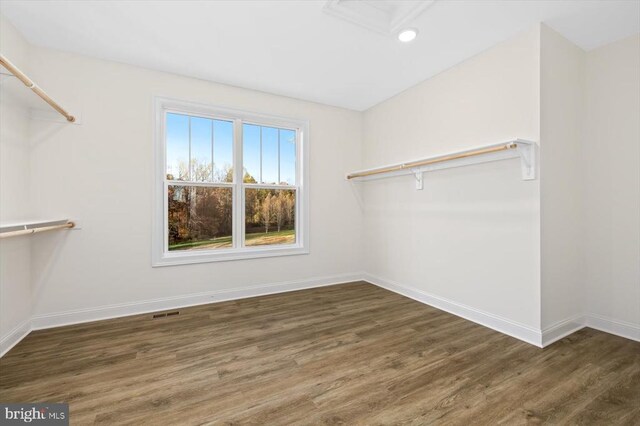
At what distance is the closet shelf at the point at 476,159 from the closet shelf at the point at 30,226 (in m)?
3.11

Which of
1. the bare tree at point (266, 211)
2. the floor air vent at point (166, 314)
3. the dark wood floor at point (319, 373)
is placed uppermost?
the bare tree at point (266, 211)

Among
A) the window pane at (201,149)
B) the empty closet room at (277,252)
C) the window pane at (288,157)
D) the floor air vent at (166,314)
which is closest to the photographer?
the empty closet room at (277,252)

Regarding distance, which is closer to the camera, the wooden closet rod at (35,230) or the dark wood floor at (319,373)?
the dark wood floor at (319,373)

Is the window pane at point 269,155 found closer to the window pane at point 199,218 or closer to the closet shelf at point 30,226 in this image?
the window pane at point 199,218

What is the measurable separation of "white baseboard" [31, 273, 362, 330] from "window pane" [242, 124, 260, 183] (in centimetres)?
136

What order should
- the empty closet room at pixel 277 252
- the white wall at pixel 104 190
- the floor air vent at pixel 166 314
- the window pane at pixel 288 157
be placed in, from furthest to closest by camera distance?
the window pane at pixel 288 157, the floor air vent at pixel 166 314, the white wall at pixel 104 190, the empty closet room at pixel 277 252

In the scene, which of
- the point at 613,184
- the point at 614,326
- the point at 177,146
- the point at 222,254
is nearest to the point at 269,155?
the point at 177,146

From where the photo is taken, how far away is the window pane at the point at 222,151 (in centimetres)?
334

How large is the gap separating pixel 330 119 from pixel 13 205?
3320 millimetres

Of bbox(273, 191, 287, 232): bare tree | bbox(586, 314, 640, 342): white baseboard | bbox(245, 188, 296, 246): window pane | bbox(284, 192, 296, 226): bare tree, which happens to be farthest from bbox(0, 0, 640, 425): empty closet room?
bbox(284, 192, 296, 226): bare tree

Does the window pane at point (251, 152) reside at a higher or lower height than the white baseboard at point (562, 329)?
higher

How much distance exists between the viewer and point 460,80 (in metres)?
2.77

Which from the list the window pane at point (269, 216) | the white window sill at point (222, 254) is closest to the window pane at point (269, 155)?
the window pane at point (269, 216)

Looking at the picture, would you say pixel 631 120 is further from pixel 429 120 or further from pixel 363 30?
pixel 363 30
